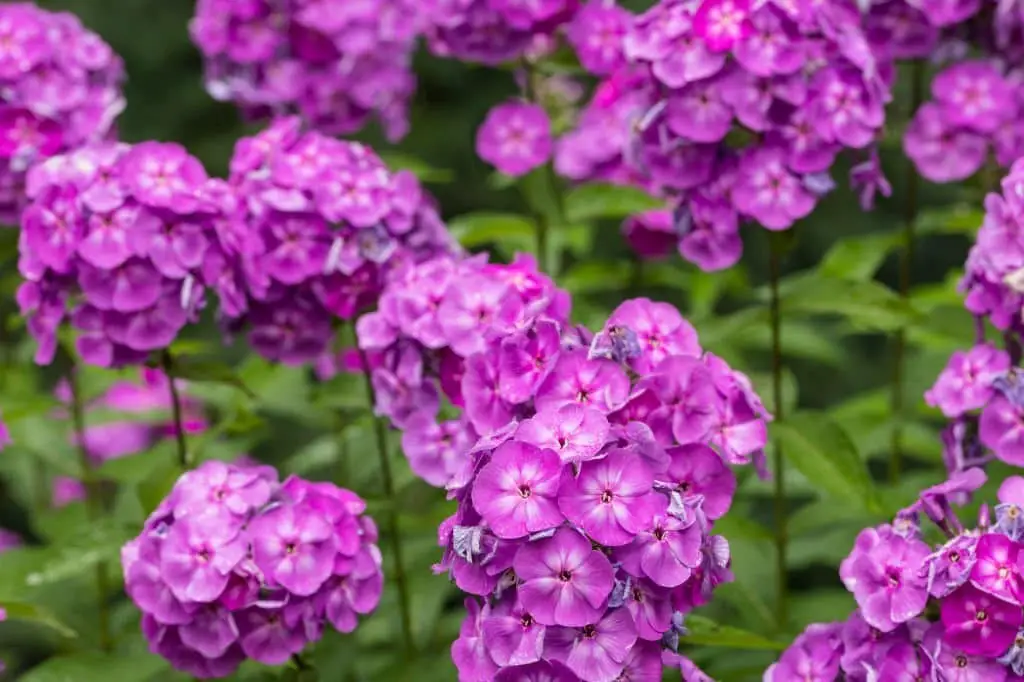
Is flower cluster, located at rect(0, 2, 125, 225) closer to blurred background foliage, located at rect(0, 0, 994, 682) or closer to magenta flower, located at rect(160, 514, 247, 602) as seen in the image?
blurred background foliage, located at rect(0, 0, 994, 682)

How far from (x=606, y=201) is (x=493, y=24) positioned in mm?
572

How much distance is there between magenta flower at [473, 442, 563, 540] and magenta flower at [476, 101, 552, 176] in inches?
72.0

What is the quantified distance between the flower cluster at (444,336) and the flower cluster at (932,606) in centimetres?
65

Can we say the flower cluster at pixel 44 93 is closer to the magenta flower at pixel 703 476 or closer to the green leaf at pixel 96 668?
the green leaf at pixel 96 668

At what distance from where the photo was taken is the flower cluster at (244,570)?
9.14ft

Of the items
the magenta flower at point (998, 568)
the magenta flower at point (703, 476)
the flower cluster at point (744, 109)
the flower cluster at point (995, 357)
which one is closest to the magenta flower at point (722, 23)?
the flower cluster at point (744, 109)

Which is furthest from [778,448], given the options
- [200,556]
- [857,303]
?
[200,556]

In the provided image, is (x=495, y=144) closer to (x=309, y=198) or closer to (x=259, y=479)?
(x=309, y=198)

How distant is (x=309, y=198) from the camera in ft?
10.9

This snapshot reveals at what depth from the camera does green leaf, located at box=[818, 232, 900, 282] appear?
407cm

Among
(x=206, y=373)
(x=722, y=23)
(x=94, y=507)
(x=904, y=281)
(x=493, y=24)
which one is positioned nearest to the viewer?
(x=722, y=23)

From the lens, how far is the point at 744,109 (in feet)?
10.4

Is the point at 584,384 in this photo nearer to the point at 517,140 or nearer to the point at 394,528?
the point at 394,528

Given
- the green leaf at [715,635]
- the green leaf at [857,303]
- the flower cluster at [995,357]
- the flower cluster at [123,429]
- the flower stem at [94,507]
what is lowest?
the flower cluster at [123,429]
